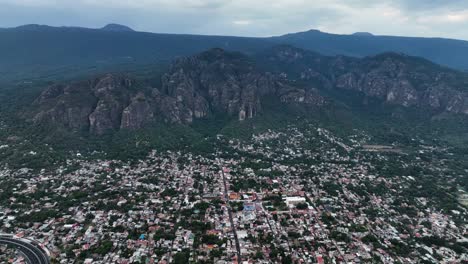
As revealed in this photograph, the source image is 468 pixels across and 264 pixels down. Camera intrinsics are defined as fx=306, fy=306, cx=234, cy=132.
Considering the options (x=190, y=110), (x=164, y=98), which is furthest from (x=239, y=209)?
(x=164, y=98)

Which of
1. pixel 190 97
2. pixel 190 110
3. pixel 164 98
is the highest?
pixel 164 98

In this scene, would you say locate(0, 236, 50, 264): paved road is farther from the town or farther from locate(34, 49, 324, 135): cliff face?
locate(34, 49, 324, 135): cliff face

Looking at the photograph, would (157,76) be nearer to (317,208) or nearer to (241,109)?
(241,109)

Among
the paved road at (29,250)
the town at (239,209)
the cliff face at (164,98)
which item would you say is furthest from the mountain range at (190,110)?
the paved road at (29,250)

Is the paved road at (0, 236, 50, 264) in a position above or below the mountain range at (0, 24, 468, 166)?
below

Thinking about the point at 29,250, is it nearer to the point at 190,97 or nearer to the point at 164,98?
the point at 164,98

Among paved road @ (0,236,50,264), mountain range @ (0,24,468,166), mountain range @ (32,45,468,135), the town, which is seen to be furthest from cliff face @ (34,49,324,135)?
paved road @ (0,236,50,264)
